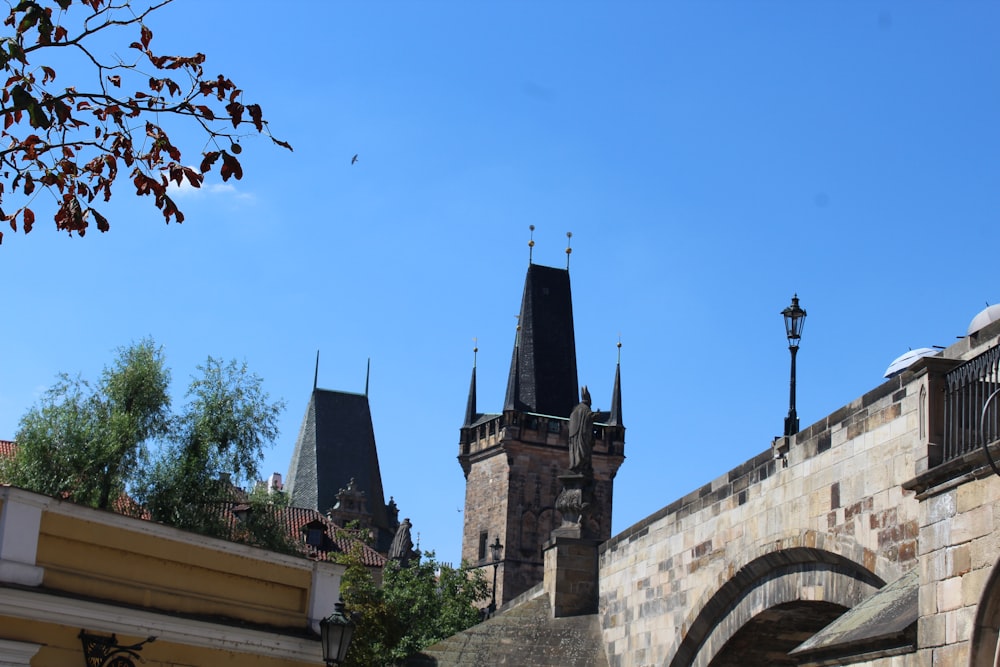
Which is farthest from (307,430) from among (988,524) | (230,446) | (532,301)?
(988,524)

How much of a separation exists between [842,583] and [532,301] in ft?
229

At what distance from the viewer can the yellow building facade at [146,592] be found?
36.4 ft

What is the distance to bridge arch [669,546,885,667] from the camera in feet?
47.0

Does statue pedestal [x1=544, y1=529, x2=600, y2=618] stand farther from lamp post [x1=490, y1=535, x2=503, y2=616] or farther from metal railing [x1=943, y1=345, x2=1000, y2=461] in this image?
lamp post [x1=490, y1=535, x2=503, y2=616]

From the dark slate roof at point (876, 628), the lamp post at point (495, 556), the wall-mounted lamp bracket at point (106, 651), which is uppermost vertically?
the lamp post at point (495, 556)

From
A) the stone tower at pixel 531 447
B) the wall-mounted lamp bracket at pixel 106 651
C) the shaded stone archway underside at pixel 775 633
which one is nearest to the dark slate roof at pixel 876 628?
the shaded stone archway underside at pixel 775 633

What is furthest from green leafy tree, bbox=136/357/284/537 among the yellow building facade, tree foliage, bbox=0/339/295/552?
the yellow building facade

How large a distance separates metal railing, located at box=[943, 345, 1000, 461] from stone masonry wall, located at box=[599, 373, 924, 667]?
29 centimetres

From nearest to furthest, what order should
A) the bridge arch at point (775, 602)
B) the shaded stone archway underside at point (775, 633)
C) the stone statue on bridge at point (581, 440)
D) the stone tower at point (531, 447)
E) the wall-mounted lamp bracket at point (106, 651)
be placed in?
the wall-mounted lamp bracket at point (106, 651), the bridge arch at point (775, 602), the shaded stone archway underside at point (775, 633), the stone statue on bridge at point (581, 440), the stone tower at point (531, 447)

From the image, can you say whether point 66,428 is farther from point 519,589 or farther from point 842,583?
point 519,589

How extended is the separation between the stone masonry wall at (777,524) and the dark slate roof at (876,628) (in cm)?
103

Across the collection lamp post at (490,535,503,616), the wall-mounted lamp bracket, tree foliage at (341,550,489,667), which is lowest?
the wall-mounted lamp bracket

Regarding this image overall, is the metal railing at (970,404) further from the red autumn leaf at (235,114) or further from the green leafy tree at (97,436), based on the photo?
the green leafy tree at (97,436)

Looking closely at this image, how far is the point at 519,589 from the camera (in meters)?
75.9
